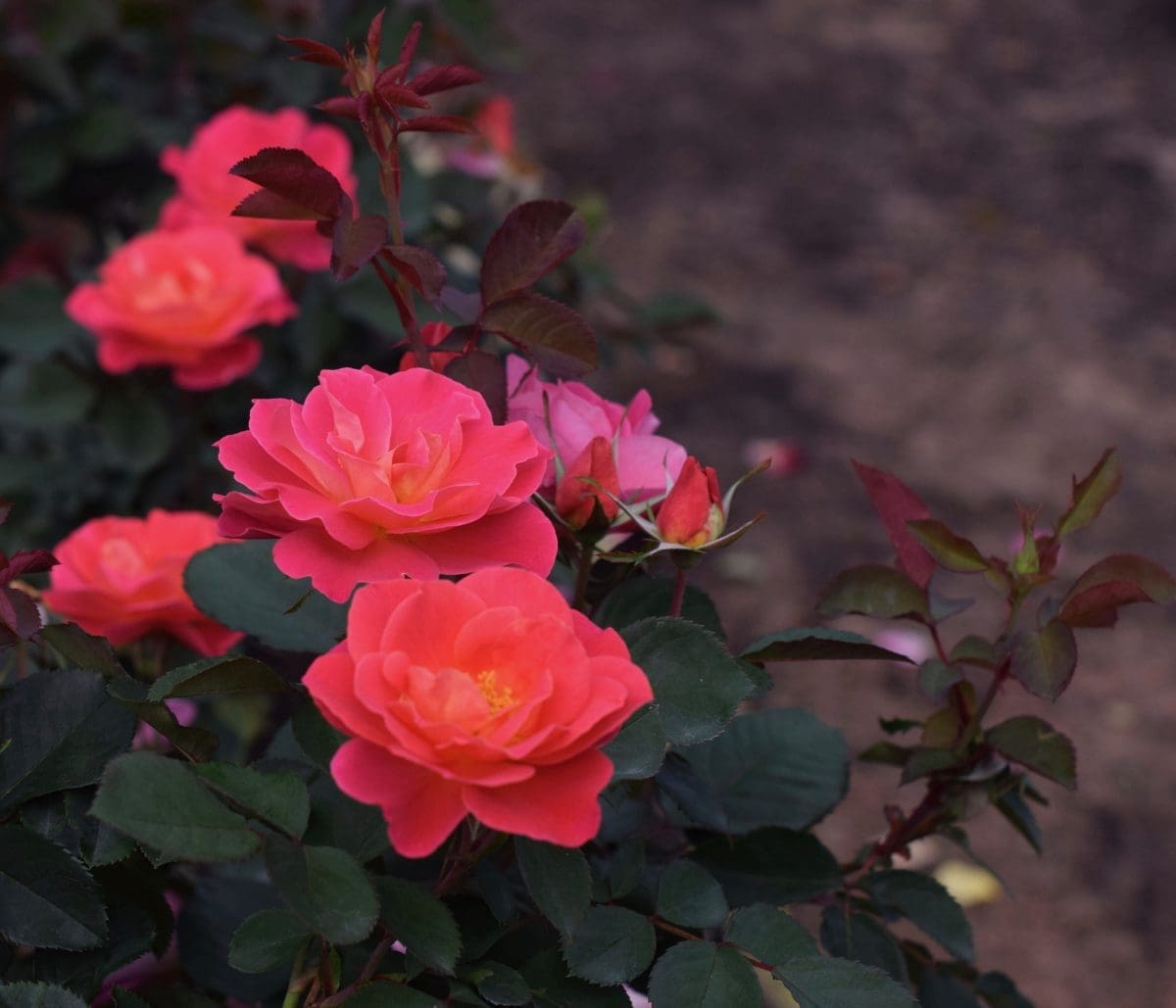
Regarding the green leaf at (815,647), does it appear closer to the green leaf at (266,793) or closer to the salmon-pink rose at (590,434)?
the salmon-pink rose at (590,434)

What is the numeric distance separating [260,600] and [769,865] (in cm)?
30

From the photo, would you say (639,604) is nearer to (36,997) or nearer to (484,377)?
(484,377)

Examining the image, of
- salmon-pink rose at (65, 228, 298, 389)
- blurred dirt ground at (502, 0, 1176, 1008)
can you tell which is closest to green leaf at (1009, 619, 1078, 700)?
salmon-pink rose at (65, 228, 298, 389)

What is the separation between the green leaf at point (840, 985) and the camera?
53 cm

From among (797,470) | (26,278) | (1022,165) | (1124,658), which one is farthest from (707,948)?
(1022,165)

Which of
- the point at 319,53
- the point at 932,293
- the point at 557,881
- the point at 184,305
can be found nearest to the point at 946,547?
the point at 557,881

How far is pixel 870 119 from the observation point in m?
4.14

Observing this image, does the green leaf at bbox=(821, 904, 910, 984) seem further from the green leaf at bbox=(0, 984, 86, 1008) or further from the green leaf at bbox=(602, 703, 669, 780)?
the green leaf at bbox=(0, 984, 86, 1008)

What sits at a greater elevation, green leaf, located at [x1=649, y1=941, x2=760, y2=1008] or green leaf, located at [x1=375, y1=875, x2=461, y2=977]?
green leaf, located at [x1=375, y1=875, x2=461, y2=977]

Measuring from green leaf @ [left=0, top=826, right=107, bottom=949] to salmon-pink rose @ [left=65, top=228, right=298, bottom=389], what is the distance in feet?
1.89

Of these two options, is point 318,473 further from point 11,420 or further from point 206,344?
point 11,420

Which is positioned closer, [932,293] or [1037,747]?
[1037,747]

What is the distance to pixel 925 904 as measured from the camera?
0.69 meters

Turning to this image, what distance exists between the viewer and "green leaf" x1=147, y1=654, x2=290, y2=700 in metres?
0.52
